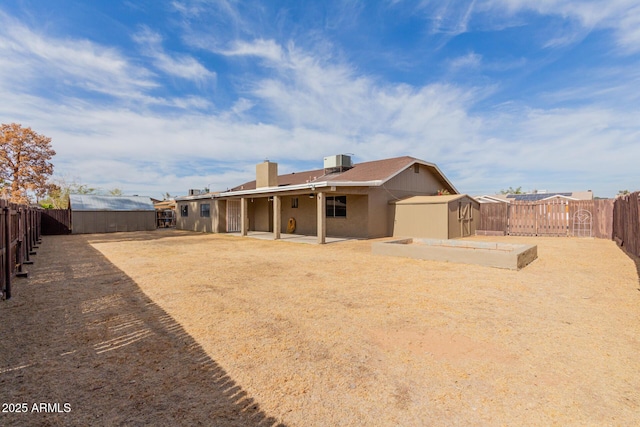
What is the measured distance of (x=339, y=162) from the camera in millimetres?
20562

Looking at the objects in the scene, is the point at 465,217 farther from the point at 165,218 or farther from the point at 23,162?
the point at 23,162

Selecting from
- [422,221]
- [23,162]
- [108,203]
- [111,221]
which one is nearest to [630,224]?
[422,221]

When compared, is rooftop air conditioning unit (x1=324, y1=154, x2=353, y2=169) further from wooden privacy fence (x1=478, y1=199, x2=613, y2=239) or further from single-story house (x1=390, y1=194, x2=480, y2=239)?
wooden privacy fence (x1=478, y1=199, x2=613, y2=239)

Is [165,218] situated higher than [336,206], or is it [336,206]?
[336,206]

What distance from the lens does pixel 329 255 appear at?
10.4 metres

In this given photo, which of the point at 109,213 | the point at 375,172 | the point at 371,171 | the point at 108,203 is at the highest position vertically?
the point at 371,171

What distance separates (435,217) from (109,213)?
24.4 m

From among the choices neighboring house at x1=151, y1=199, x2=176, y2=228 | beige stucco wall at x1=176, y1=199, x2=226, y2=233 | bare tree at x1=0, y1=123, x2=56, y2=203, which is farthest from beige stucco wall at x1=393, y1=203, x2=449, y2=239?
bare tree at x1=0, y1=123, x2=56, y2=203

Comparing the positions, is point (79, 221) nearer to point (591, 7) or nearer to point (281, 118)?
point (281, 118)

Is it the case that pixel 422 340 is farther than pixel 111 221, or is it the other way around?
pixel 111 221

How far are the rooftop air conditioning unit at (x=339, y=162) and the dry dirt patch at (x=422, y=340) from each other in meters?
13.9

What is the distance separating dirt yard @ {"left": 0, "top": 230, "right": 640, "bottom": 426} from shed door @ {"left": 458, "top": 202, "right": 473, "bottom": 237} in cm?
878

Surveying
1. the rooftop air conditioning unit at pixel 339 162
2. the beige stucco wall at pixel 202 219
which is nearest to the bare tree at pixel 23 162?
the beige stucco wall at pixel 202 219

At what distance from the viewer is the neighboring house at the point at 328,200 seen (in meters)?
15.1
